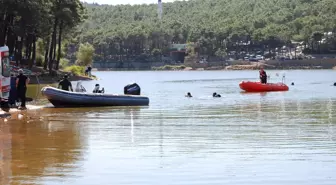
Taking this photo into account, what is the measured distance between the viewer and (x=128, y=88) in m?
36.1

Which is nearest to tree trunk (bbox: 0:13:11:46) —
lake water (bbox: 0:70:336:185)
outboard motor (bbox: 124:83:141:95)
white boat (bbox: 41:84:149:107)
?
outboard motor (bbox: 124:83:141:95)

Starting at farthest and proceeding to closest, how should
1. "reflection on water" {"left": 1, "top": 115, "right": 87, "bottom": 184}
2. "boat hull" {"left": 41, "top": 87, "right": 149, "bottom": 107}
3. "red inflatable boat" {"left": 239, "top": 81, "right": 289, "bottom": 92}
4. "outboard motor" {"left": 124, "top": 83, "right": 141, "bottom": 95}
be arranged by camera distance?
"red inflatable boat" {"left": 239, "top": 81, "right": 289, "bottom": 92} → "outboard motor" {"left": 124, "top": 83, "right": 141, "bottom": 95} → "boat hull" {"left": 41, "top": 87, "right": 149, "bottom": 107} → "reflection on water" {"left": 1, "top": 115, "right": 87, "bottom": 184}

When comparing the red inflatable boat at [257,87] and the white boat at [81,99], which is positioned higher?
the white boat at [81,99]

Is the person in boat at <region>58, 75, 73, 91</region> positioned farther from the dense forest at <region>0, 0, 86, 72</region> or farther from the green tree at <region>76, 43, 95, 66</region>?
the green tree at <region>76, 43, 95, 66</region>

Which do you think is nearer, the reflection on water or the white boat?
the reflection on water

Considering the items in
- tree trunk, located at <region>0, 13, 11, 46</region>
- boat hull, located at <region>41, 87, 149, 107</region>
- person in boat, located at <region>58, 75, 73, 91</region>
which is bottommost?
boat hull, located at <region>41, 87, 149, 107</region>

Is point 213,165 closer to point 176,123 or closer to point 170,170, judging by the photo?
point 170,170

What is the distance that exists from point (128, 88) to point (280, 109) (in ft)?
24.9

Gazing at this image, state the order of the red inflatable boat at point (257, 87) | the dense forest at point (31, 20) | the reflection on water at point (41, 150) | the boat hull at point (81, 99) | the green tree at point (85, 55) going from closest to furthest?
the reflection on water at point (41, 150), the boat hull at point (81, 99), the red inflatable boat at point (257, 87), the dense forest at point (31, 20), the green tree at point (85, 55)

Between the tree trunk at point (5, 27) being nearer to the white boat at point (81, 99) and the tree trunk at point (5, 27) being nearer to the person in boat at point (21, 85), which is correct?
the white boat at point (81, 99)

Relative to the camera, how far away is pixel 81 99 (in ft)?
108

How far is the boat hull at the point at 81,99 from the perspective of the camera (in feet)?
108

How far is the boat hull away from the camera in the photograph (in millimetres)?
32781

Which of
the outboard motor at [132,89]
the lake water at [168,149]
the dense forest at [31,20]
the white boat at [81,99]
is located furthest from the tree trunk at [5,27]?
the lake water at [168,149]
